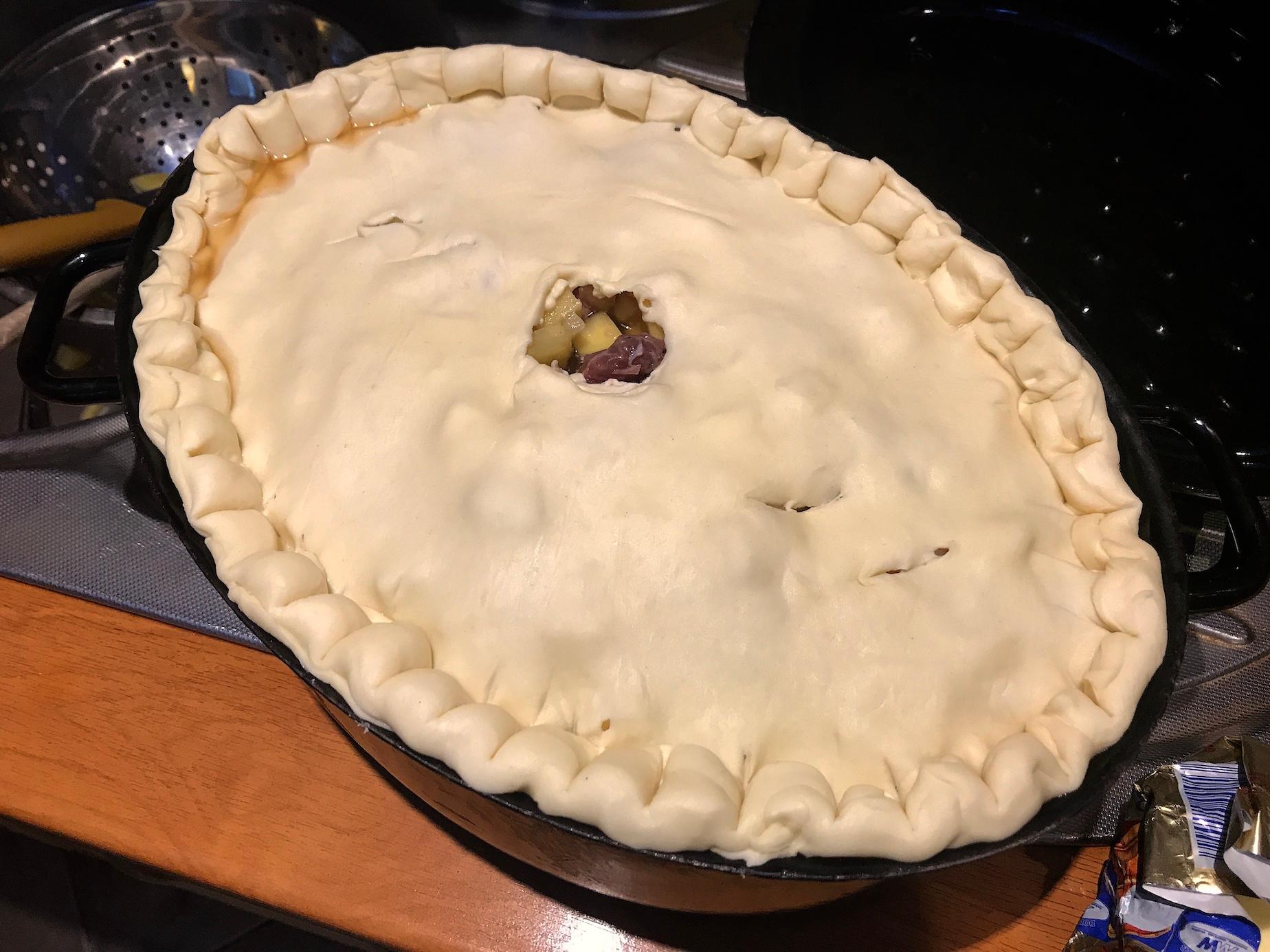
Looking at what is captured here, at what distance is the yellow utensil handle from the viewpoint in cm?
111

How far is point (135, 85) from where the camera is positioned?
1411mm

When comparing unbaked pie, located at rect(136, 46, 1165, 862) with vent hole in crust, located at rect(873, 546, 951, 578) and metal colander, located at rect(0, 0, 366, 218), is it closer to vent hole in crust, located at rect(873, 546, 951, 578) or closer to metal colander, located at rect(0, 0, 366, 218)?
vent hole in crust, located at rect(873, 546, 951, 578)

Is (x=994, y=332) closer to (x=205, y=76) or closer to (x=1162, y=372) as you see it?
(x=1162, y=372)

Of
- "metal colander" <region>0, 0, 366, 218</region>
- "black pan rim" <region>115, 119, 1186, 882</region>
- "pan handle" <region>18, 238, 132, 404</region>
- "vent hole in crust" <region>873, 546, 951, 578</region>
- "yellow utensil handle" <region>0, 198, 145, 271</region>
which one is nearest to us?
"black pan rim" <region>115, 119, 1186, 882</region>

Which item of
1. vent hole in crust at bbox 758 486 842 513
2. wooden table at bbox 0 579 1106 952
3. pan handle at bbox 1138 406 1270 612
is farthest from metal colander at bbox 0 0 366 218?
pan handle at bbox 1138 406 1270 612

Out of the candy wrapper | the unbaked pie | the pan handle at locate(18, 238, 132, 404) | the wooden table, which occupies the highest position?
the unbaked pie

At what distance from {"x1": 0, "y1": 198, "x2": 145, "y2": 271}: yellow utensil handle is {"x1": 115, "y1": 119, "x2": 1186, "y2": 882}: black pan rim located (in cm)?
33

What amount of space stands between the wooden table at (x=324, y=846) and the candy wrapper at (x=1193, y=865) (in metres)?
0.10

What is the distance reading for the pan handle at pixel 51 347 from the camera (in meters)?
0.86

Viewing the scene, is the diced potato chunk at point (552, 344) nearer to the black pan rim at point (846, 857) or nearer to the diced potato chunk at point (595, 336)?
the diced potato chunk at point (595, 336)

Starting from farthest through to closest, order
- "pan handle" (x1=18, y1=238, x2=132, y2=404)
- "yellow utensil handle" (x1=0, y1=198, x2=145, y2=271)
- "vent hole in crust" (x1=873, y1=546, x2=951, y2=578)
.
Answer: "yellow utensil handle" (x1=0, y1=198, x2=145, y2=271) → "pan handle" (x1=18, y1=238, x2=132, y2=404) → "vent hole in crust" (x1=873, y1=546, x2=951, y2=578)

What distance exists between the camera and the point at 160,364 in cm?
79

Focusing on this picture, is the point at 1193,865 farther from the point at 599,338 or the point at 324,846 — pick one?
the point at 324,846

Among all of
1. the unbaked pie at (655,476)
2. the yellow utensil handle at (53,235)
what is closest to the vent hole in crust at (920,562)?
the unbaked pie at (655,476)
